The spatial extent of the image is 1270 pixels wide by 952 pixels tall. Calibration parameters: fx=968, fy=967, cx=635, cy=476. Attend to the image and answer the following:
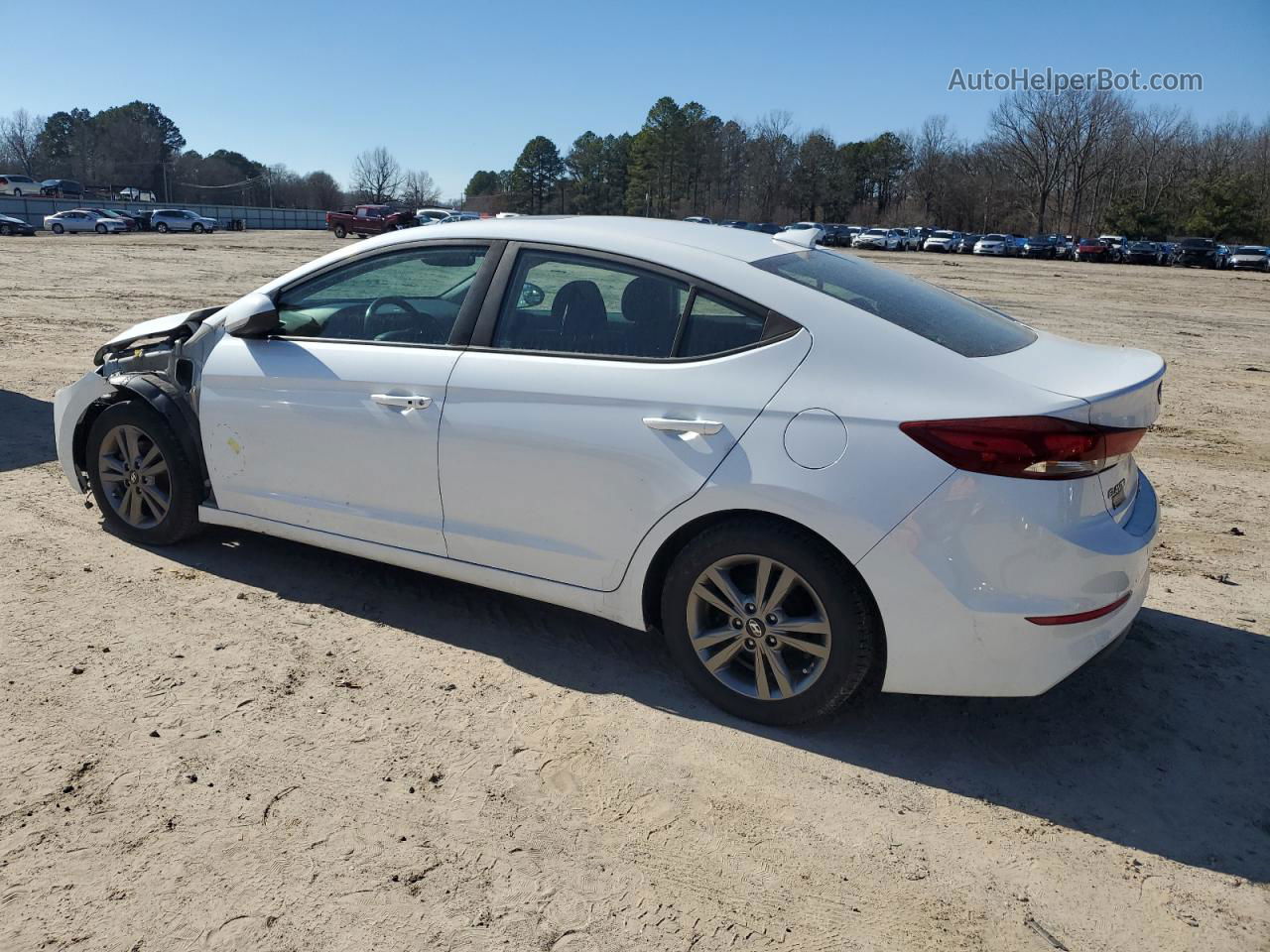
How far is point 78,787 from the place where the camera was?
2.97 m

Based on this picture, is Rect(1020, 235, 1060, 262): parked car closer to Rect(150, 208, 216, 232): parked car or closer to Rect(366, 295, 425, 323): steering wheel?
Rect(150, 208, 216, 232): parked car

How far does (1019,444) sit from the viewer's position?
2.88 m

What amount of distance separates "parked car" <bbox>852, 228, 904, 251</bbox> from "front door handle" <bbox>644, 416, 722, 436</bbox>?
62954mm

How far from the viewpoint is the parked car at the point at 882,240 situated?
207ft

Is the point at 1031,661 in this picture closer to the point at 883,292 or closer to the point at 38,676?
the point at 883,292

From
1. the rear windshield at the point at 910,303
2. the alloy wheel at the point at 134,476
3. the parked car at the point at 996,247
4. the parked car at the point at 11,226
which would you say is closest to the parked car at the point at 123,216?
the parked car at the point at 11,226

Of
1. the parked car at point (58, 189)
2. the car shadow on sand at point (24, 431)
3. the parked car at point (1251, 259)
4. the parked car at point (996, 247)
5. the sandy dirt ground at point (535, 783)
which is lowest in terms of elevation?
the sandy dirt ground at point (535, 783)

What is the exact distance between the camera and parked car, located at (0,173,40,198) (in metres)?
78.5

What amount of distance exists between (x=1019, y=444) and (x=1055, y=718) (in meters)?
1.25

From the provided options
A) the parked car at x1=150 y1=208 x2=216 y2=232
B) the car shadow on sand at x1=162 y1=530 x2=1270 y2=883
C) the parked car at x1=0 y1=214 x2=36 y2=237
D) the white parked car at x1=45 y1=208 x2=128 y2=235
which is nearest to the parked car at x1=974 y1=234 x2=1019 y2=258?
the parked car at x1=150 y1=208 x2=216 y2=232

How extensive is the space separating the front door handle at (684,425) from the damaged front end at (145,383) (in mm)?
2399

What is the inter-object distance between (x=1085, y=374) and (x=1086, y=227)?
328 ft

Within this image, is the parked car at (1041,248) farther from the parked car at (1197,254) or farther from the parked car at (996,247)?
the parked car at (1197,254)

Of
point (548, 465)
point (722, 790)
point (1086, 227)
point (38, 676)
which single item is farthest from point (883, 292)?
point (1086, 227)
